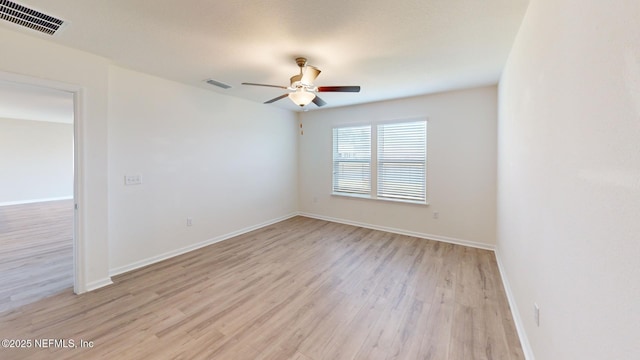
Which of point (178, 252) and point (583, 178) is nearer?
point (583, 178)

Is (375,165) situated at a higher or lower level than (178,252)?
higher

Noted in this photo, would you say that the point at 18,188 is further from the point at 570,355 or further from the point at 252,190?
the point at 570,355

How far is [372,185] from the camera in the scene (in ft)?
16.6

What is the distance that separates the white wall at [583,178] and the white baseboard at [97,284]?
3.95m

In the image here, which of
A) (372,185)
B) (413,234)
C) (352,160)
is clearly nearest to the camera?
(413,234)

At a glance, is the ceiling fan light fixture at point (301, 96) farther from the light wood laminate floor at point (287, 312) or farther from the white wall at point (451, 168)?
the white wall at point (451, 168)

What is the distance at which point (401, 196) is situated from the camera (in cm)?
476

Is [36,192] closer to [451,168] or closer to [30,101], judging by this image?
[30,101]

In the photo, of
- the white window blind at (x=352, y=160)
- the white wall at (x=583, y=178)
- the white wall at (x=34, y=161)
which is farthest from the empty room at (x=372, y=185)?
the white wall at (x=34, y=161)

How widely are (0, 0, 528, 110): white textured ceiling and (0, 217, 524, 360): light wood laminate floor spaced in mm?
2531

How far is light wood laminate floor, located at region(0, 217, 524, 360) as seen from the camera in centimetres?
188

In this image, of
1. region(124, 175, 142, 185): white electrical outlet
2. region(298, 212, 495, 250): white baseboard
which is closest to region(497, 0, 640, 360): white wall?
region(298, 212, 495, 250): white baseboard

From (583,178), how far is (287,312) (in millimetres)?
2293

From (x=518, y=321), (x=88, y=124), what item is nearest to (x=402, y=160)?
(x=518, y=321)
